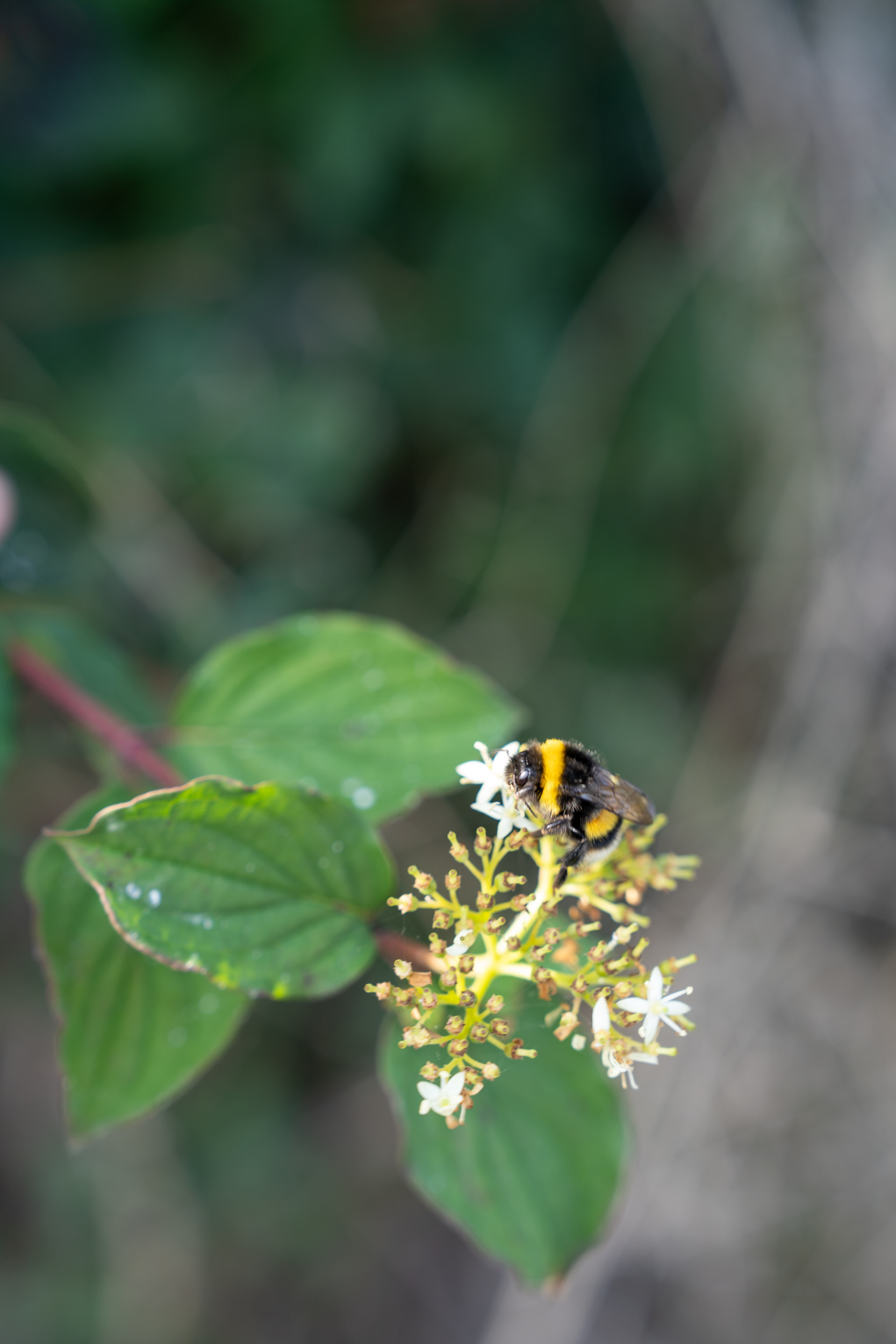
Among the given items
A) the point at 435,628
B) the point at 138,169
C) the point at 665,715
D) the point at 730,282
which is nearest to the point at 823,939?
the point at 665,715

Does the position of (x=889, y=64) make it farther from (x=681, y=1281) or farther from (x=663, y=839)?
(x=681, y=1281)

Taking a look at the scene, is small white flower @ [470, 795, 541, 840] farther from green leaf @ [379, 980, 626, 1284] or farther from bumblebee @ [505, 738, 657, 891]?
green leaf @ [379, 980, 626, 1284]

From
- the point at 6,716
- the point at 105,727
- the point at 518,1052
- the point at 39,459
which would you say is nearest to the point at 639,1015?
the point at 518,1052

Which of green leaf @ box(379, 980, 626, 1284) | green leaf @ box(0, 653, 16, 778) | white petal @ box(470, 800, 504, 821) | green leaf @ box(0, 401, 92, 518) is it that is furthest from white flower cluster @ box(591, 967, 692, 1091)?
green leaf @ box(0, 401, 92, 518)

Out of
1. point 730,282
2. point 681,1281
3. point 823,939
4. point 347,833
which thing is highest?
point 730,282

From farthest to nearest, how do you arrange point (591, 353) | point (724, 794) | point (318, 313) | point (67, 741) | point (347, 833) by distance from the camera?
point (724, 794) < point (591, 353) < point (318, 313) < point (67, 741) < point (347, 833)

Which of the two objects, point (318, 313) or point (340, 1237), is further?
point (340, 1237)

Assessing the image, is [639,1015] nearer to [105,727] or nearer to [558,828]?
[558,828]
